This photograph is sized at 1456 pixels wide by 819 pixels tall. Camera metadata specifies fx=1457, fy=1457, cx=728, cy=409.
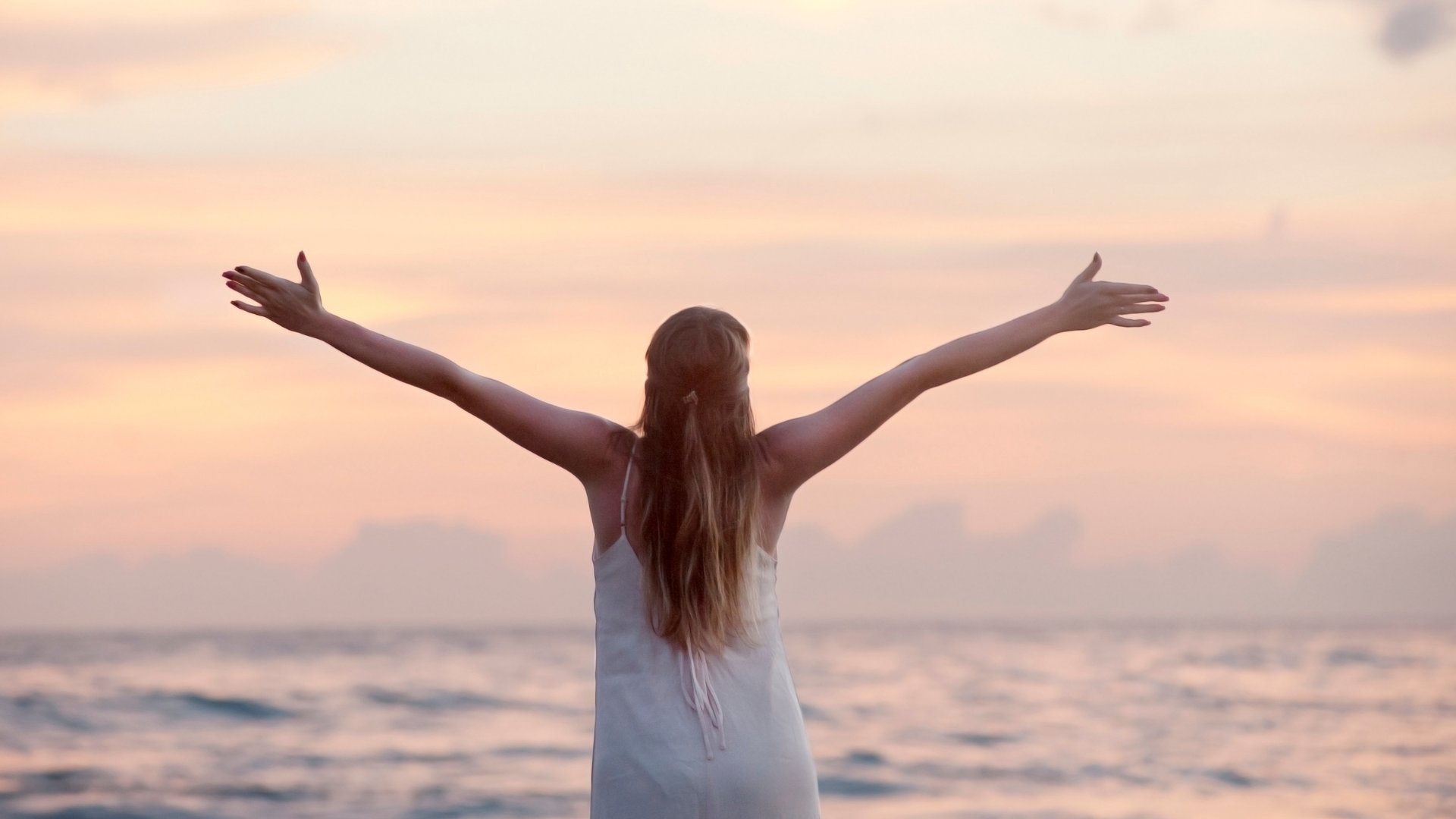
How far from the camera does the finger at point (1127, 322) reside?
3.11 metres

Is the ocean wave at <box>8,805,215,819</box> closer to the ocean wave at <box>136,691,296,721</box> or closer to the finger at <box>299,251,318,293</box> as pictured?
the ocean wave at <box>136,691,296,721</box>

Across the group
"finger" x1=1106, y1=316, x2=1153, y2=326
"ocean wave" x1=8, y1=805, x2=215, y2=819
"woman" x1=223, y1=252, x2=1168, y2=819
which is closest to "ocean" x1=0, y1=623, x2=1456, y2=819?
"ocean wave" x1=8, y1=805, x2=215, y2=819

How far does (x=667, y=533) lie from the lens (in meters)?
2.68

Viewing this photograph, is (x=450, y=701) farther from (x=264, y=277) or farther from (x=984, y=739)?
(x=264, y=277)

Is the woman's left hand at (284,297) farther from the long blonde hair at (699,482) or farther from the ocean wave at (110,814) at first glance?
the ocean wave at (110,814)

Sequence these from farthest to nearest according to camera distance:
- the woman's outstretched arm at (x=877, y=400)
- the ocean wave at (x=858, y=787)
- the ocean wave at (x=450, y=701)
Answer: the ocean wave at (x=450, y=701)
the ocean wave at (x=858, y=787)
the woman's outstretched arm at (x=877, y=400)

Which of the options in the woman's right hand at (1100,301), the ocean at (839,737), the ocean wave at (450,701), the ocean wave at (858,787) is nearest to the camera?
the woman's right hand at (1100,301)

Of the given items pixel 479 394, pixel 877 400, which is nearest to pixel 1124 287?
pixel 877 400

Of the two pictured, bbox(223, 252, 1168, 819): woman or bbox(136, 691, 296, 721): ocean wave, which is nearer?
bbox(223, 252, 1168, 819): woman

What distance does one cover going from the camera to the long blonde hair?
265 centimetres

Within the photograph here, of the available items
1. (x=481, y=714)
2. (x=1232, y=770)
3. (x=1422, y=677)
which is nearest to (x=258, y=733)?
(x=481, y=714)

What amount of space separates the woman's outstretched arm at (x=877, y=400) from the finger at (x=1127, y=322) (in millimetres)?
192

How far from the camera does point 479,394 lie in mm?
2662

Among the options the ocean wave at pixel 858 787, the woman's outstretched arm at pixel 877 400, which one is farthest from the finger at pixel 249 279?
the ocean wave at pixel 858 787
